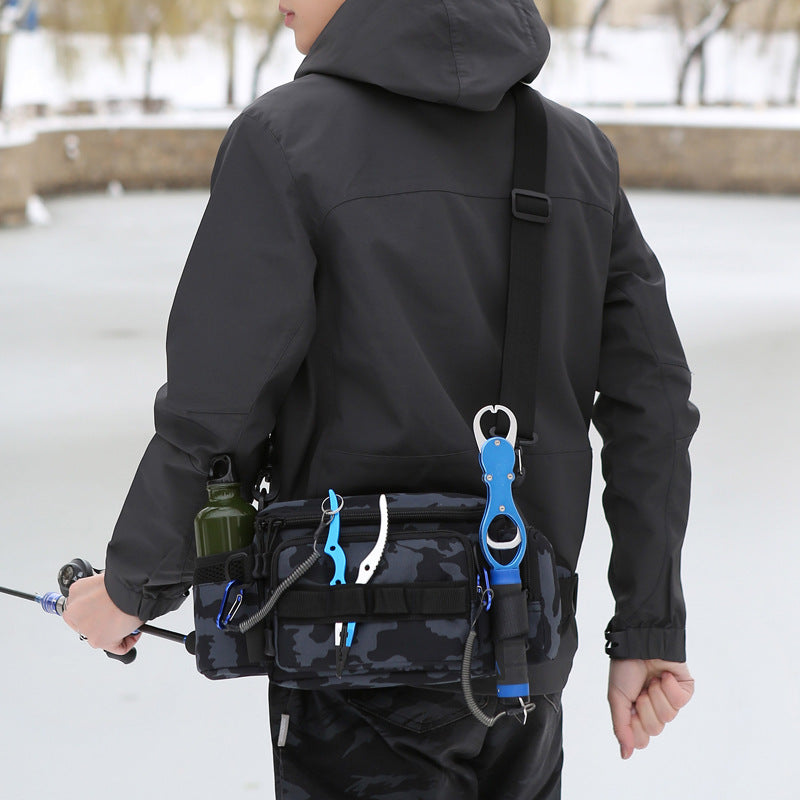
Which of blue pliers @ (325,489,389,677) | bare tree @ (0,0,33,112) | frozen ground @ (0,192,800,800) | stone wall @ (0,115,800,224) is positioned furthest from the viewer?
bare tree @ (0,0,33,112)

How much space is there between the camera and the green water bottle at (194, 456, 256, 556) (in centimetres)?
98

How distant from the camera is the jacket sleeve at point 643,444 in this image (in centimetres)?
111

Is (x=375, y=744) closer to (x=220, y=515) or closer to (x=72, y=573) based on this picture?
(x=220, y=515)

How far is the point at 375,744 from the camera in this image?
Answer: 1.00m

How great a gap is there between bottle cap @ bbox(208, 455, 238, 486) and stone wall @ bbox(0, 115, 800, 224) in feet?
39.3

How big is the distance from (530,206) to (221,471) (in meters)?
0.33

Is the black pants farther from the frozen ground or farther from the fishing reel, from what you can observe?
the frozen ground

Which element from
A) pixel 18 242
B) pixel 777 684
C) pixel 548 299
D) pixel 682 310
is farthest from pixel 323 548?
pixel 18 242

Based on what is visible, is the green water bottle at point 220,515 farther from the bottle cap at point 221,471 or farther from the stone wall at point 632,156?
the stone wall at point 632,156

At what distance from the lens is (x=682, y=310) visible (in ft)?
20.2

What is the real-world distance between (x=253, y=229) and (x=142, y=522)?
254 mm

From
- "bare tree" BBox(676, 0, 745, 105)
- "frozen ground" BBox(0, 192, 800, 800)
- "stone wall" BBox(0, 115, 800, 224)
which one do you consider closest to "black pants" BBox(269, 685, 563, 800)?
"frozen ground" BBox(0, 192, 800, 800)

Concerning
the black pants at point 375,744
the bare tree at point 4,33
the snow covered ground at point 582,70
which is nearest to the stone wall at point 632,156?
the bare tree at point 4,33

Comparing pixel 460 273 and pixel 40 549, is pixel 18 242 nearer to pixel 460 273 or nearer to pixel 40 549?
pixel 40 549
